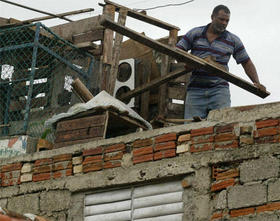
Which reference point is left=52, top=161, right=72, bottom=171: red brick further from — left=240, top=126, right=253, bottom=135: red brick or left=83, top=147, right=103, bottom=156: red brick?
left=240, top=126, right=253, bottom=135: red brick

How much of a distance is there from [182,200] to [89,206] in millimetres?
1176

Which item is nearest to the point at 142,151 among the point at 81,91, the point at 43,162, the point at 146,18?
the point at 43,162

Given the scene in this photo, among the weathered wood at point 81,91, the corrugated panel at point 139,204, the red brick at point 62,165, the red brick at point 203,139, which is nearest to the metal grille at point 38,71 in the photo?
the weathered wood at point 81,91

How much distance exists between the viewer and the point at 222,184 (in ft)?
27.8

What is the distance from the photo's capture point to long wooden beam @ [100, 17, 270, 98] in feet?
32.3

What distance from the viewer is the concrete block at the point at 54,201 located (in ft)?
31.1

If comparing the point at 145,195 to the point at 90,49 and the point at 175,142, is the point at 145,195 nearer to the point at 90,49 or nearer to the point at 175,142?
the point at 175,142

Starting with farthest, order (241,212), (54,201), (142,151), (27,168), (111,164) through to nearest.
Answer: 1. (27,168)
2. (54,201)
3. (111,164)
4. (142,151)
5. (241,212)

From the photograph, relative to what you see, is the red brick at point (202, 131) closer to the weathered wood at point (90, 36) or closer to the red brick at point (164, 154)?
the red brick at point (164, 154)

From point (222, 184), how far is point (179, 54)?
2.05 meters

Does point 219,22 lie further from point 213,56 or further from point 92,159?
point 92,159

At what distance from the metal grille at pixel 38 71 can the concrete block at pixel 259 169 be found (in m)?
3.79

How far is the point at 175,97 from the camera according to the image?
39.5ft

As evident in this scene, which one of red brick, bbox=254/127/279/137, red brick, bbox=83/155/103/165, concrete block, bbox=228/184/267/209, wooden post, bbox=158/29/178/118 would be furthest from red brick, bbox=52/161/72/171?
wooden post, bbox=158/29/178/118
